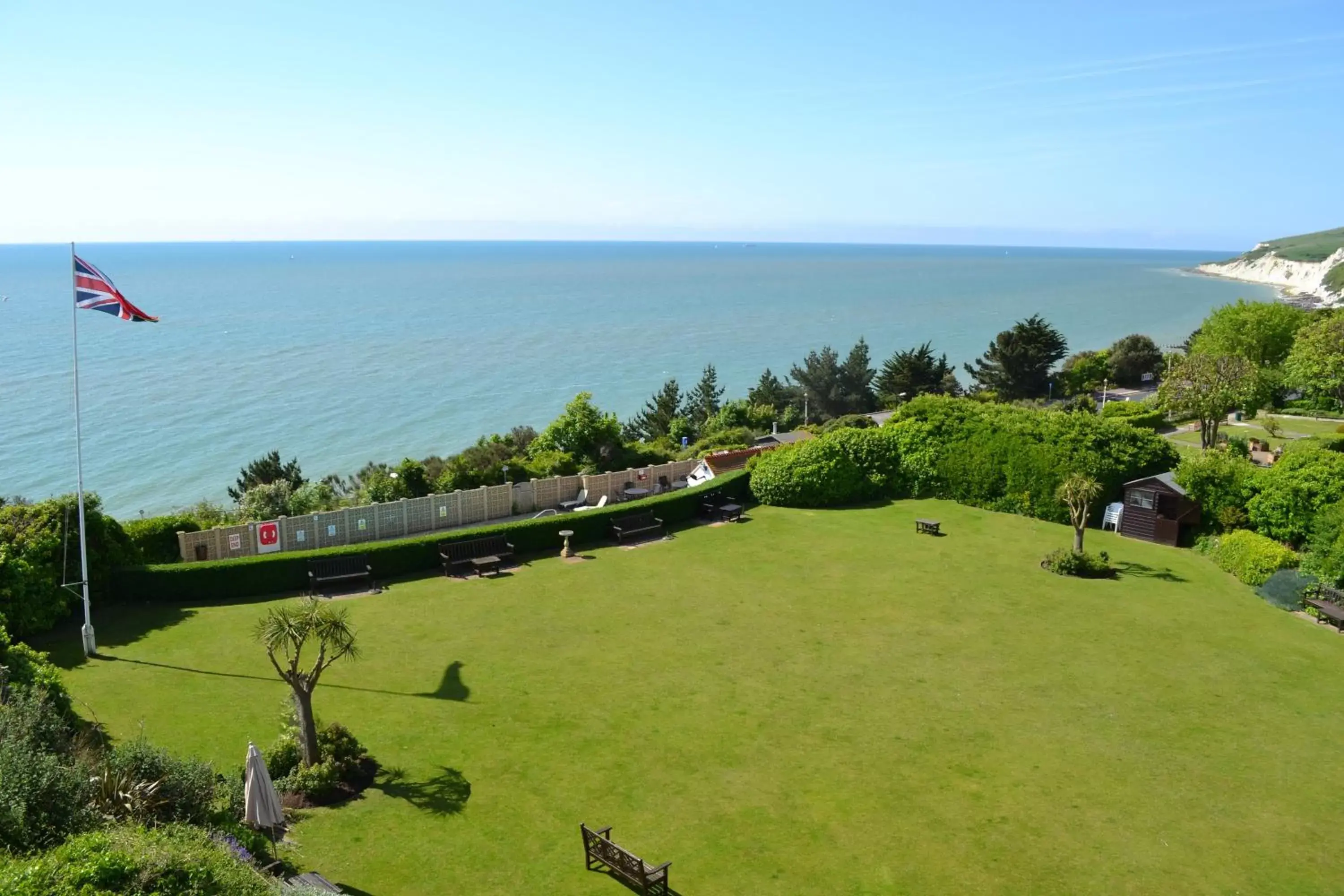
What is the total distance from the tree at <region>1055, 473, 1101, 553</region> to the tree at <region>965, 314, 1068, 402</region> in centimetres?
3480

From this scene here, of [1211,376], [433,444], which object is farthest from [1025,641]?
[433,444]

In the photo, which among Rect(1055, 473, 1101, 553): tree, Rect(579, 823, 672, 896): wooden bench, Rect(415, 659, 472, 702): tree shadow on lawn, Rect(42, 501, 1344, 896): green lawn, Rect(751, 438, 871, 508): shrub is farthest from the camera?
Rect(751, 438, 871, 508): shrub

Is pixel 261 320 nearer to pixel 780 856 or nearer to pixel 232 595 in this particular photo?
pixel 232 595

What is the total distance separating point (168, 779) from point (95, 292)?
1157cm

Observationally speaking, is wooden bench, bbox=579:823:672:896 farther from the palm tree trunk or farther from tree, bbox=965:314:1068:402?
tree, bbox=965:314:1068:402

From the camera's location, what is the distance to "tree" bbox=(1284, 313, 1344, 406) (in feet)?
148

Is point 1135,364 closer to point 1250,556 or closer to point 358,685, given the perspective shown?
point 1250,556

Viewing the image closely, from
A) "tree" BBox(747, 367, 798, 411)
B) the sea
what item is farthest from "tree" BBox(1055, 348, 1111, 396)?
the sea

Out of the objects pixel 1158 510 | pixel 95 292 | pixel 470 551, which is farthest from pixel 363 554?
pixel 1158 510

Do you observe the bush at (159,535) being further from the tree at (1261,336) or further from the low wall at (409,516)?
the tree at (1261,336)

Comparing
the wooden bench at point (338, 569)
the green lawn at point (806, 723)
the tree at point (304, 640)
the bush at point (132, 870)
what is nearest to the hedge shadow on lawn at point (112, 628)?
the green lawn at point (806, 723)

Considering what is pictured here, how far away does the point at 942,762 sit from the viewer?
14.5m

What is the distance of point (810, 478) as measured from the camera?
31.0m

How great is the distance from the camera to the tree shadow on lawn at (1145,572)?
24.0 m
